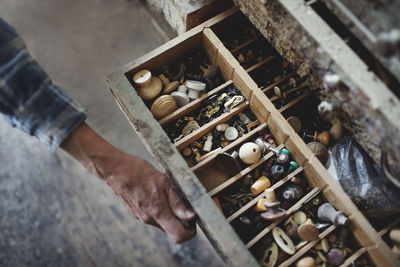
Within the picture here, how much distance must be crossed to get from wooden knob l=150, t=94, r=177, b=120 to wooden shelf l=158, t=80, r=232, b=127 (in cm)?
3

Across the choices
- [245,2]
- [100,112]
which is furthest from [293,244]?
[100,112]

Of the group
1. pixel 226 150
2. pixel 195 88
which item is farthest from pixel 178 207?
pixel 195 88

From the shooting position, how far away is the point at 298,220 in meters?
1.37

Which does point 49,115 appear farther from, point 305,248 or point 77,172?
point 77,172

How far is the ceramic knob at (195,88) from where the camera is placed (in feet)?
5.03

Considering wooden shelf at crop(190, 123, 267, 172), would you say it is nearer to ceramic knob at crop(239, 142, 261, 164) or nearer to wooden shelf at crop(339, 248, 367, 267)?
ceramic knob at crop(239, 142, 261, 164)

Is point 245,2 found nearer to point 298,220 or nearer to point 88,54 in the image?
point 298,220

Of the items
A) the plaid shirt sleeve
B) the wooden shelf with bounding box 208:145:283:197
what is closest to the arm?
the plaid shirt sleeve

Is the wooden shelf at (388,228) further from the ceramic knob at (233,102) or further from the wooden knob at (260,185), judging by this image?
the ceramic knob at (233,102)

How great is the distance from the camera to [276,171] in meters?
1.40

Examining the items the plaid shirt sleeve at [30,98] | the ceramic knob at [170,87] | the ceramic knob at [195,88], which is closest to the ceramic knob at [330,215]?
the ceramic knob at [195,88]

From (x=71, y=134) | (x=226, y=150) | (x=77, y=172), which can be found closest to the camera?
(x=71, y=134)

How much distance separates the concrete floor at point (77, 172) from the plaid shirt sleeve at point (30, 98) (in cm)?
117

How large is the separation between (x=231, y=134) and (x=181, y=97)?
0.92ft
